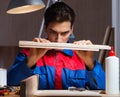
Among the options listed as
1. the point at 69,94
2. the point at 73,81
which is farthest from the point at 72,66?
the point at 69,94

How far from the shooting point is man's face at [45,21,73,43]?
1204 mm

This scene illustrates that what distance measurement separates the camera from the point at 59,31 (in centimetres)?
120

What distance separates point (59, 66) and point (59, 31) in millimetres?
173

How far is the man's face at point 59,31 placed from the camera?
1.20 metres

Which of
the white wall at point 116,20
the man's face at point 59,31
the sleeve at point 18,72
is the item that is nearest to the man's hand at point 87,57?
the man's face at point 59,31

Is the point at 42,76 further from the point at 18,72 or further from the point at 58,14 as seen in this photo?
the point at 58,14

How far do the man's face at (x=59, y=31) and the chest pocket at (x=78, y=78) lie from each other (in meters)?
0.16

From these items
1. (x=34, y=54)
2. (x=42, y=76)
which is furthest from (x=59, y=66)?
(x=34, y=54)

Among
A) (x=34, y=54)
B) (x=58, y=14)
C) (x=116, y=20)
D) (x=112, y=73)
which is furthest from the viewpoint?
(x=116, y=20)

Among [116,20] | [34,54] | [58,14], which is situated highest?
[116,20]

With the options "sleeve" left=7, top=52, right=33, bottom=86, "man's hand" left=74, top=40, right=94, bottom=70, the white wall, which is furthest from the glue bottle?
the white wall

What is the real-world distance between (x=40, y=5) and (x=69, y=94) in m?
0.76

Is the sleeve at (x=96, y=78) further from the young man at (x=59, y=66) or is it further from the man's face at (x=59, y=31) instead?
the man's face at (x=59, y=31)

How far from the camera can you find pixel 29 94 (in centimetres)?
89
